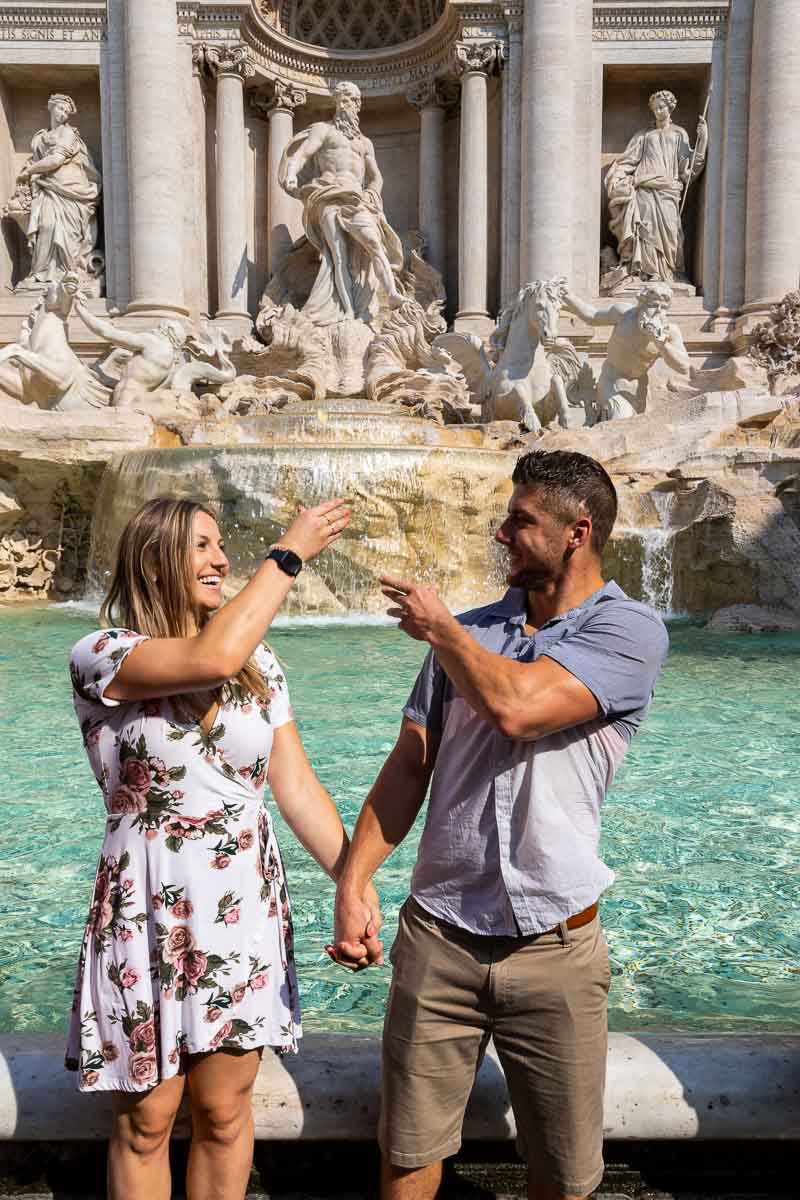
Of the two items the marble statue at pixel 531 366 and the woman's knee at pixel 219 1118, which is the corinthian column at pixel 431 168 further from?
the woman's knee at pixel 219 1118

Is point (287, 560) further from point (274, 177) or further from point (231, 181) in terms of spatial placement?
point (274, 177)

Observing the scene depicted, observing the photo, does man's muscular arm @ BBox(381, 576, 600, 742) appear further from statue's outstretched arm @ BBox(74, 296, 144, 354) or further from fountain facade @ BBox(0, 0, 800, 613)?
statue's outstretched arm @ BBox(74, 296, 144, 354)

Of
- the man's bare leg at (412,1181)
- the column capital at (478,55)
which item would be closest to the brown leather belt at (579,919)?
the man's bare leg at (412,1181)

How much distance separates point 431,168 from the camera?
54.3 feet

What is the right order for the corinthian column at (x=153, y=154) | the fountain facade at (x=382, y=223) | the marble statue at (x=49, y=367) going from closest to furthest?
the marble statue at (x=49, y=367) < the fountain facade at (x=382, y=223) < the corinthian column at (x=153, y=154)

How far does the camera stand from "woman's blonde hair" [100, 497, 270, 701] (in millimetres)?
1518

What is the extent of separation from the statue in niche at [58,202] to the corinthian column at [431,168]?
545 cm

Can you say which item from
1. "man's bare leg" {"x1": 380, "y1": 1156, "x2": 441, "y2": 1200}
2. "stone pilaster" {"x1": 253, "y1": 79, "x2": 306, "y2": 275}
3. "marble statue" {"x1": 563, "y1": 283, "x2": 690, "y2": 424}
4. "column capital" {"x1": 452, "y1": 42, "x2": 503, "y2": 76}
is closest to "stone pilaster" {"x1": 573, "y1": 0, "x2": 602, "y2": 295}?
"column capital" {"x1": 452, "y1": 42, "x2": 503, "y2": 76}

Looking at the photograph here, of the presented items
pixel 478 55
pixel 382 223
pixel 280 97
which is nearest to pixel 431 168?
pixel 478 55

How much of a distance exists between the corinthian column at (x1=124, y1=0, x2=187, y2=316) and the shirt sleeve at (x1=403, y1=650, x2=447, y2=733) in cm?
1454

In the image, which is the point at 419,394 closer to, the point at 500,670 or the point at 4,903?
the point at 4,903

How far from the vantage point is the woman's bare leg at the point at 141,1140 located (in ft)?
4.67

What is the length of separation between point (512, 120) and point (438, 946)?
16.2 meters

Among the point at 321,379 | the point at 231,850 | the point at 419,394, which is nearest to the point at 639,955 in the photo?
the point at 231,850
